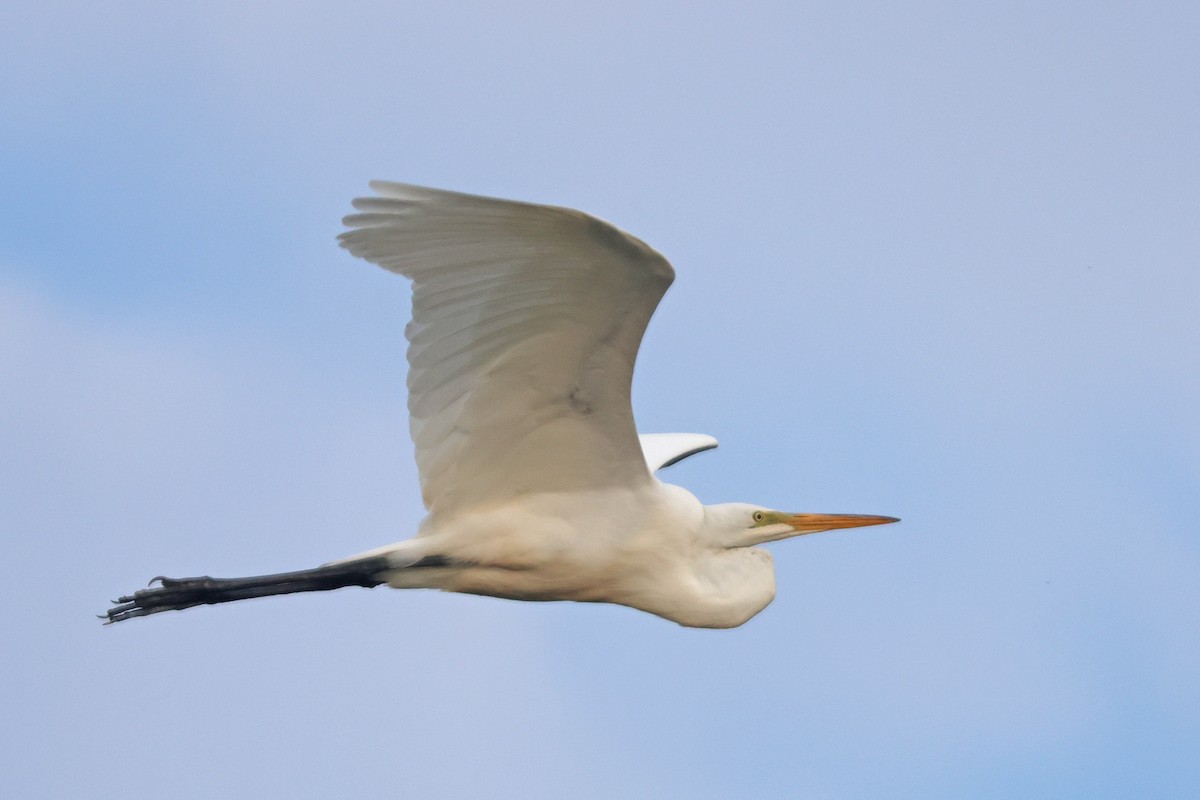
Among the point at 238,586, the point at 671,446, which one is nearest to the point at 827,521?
the point at 671,446

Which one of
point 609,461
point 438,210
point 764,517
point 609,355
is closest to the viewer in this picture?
point 438,210

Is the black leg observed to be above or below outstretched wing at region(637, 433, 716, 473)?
below

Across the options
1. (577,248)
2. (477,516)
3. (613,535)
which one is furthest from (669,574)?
(577,248)


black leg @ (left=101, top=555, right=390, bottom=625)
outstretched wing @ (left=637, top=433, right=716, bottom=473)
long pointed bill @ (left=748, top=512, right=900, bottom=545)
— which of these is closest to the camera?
black leg @ (left=101, top=555, right=390, bottom=625)

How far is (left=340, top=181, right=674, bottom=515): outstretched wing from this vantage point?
6.75 meters

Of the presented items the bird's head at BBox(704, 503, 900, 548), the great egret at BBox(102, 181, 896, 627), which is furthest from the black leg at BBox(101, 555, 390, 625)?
the bird's head at BBox(704, 503, 900, 548)

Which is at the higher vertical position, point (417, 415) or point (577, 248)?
point (577, 248)

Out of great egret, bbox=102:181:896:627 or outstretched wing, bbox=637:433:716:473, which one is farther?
outstretched wing, bbox=637:433:716:473

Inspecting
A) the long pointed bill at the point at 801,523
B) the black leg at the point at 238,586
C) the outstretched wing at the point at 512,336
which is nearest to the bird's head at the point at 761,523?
the long pointed bill at the point at 801,523

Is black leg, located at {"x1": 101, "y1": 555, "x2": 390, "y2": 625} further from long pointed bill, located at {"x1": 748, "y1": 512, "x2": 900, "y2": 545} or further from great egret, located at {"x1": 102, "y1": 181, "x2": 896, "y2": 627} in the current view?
long pointed bill, located at {"x1": 748, "y1": 512, "x2": 900, "y2": 545}

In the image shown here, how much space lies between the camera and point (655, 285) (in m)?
6.97

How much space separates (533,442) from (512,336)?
2.25ft

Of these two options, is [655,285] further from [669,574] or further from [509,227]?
[669,574]

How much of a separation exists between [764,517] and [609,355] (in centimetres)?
175
